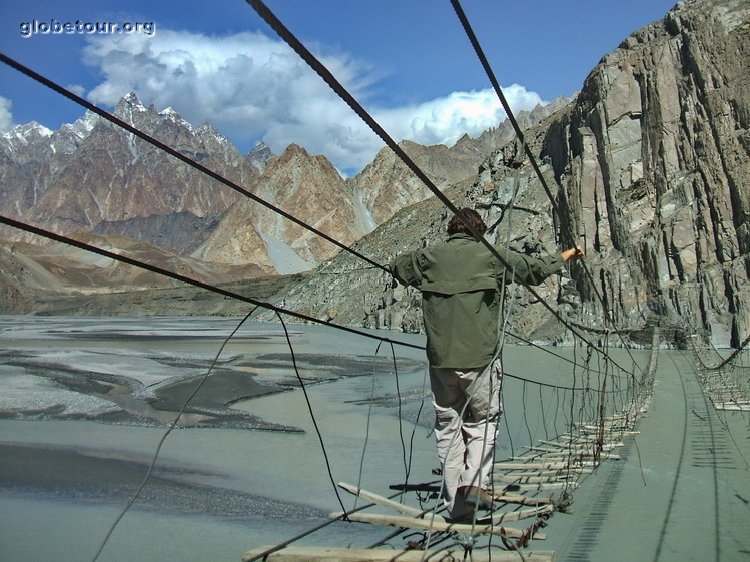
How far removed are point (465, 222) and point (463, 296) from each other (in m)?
0.42

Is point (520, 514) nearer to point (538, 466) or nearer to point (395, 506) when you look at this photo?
point (395, 506)

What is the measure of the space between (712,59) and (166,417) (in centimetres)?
3739

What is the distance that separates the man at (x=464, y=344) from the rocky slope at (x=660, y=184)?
30796mm

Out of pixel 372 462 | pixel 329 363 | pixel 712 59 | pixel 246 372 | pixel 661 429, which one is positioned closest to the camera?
pixel 372 462

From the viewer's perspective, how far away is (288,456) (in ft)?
29.8

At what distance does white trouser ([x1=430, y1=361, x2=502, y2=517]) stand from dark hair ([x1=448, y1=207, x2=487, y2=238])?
750 mm

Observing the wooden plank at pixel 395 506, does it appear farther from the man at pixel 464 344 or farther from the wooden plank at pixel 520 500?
the wooden plank at pixel 520 500

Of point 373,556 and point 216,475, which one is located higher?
point 373,556

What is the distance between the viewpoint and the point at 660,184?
4069cm

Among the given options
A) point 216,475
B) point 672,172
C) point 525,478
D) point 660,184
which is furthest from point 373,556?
point 672,172

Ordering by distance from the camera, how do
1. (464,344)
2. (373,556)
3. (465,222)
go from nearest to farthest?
(373,556) < (464,344) < (465,222)

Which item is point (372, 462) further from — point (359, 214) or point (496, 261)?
point (359, 214)

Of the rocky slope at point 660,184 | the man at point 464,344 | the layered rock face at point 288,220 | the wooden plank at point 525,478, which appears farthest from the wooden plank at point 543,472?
the layered rock face at point 288,220

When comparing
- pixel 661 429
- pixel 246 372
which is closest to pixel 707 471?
pixel 661 429
